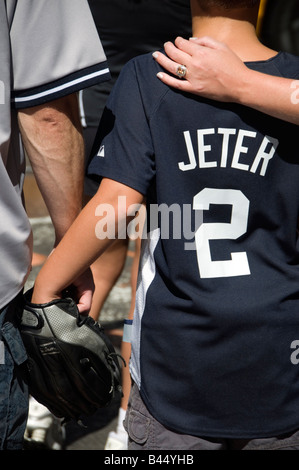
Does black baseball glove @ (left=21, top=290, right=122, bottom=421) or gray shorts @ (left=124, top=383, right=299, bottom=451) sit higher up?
black baseball glove @ (left=21, top=290, right=122, bottom=421)

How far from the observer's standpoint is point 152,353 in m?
1.85

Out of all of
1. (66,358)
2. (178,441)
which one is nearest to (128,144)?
(66,358)

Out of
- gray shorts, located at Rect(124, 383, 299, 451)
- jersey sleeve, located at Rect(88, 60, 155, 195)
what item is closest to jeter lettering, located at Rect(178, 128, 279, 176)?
jersey sleeve, located at Rect(88, 60, 155, 195)

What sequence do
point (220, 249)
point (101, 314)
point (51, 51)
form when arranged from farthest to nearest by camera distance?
point (101, 314), point (220, 249), point (51, 51)

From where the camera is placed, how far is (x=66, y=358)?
186 cm

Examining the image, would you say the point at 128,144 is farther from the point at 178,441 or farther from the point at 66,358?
the point at 178,441

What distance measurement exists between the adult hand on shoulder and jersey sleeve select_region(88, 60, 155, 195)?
10 cm

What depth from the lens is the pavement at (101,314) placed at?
311cm

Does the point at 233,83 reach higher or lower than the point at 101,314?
higher

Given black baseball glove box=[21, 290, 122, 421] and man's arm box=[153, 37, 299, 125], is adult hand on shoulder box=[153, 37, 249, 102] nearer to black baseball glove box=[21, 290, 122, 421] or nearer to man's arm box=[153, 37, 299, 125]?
man's arm box=[153, 37, 299, 125]

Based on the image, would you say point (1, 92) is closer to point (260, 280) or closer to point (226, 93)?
point (226, 93)

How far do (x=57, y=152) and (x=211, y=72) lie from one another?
0.45 meters

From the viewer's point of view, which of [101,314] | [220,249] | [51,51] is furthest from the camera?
[101,314]

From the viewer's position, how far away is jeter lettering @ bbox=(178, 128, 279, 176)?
5.72 feet
